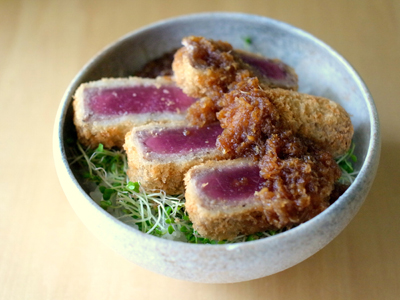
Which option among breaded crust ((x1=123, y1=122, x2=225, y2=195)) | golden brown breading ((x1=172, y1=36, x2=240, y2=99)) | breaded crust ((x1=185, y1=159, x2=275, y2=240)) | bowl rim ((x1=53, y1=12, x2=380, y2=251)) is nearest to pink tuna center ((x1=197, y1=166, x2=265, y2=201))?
breaded crust ((x1=185, y1=159, x2=275, y2=240))

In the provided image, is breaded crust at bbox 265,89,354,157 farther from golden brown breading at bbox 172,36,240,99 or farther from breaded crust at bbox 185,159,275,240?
breaded crust at bbox 185,159,275,240

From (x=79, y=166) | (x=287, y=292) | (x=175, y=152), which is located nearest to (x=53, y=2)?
(x=79, y=166)

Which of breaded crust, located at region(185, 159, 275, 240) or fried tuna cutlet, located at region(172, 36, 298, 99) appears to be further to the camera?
fried tuna cutlet, located at region(172, 36, 298, 99)

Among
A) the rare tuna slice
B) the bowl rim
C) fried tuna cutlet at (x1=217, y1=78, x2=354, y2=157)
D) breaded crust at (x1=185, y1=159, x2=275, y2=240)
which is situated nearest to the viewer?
the bowl rim

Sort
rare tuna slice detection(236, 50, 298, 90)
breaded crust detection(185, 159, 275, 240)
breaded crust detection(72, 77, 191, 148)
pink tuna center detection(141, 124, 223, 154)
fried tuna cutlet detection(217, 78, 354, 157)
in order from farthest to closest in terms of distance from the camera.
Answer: rare tuna slice detection(236, 50, 298, 90), breaded crust detection(72, 77, 191, 148), pink tuna center detection(141, 124, 223, 154), fried tuna cutlet detection(217, 78, 354, 157), breaded crust detection(185, 159, 275, 240)

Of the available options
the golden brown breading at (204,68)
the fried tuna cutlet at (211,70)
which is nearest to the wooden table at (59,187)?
the fried tuna cutlet at (211,70)

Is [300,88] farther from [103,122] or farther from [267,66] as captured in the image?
[103,122]

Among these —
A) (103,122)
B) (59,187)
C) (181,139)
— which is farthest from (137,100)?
(59,187)
